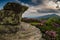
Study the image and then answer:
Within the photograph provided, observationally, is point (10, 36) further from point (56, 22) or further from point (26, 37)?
point (56, 22)

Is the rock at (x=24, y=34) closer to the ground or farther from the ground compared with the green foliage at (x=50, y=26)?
farther from the ground

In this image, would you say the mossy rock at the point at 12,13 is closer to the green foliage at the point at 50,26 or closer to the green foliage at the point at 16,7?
the green foliage at the point at 16,7

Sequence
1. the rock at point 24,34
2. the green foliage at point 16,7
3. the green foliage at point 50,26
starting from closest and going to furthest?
the green foliage at point 16,7
the rock at point 24,34
the green foliage at point 50,26

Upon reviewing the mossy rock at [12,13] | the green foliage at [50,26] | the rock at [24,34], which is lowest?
the green foliage at [50,26]

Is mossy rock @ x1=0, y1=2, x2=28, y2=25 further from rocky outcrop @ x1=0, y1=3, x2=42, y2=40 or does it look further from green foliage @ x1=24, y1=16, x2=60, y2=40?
green foliage @ x1=24, y1=16, x2=60, y2=40

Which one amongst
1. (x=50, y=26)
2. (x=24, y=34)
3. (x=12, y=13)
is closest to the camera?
(x=12, y=13)

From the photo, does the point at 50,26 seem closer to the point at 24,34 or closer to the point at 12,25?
the point at 24,34

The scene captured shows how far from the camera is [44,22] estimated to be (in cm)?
1446

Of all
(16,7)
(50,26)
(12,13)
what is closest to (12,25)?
(12,13)

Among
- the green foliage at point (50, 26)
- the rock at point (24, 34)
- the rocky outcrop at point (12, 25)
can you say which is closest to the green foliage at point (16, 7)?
the rocky outcrop at point (12, 25)

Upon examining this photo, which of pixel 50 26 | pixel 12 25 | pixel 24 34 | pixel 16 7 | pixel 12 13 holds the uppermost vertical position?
pixel 16 7

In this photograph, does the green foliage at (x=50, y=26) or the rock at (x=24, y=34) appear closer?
the rock at (x=24, y=34)

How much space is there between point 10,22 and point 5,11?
0.48 metres

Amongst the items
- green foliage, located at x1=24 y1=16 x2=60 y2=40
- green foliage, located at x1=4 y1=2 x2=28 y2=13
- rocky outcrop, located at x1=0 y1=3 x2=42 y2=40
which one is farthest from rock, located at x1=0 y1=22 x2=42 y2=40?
green foliage, located at x1=24 y1=16 x2=60 y2=40
